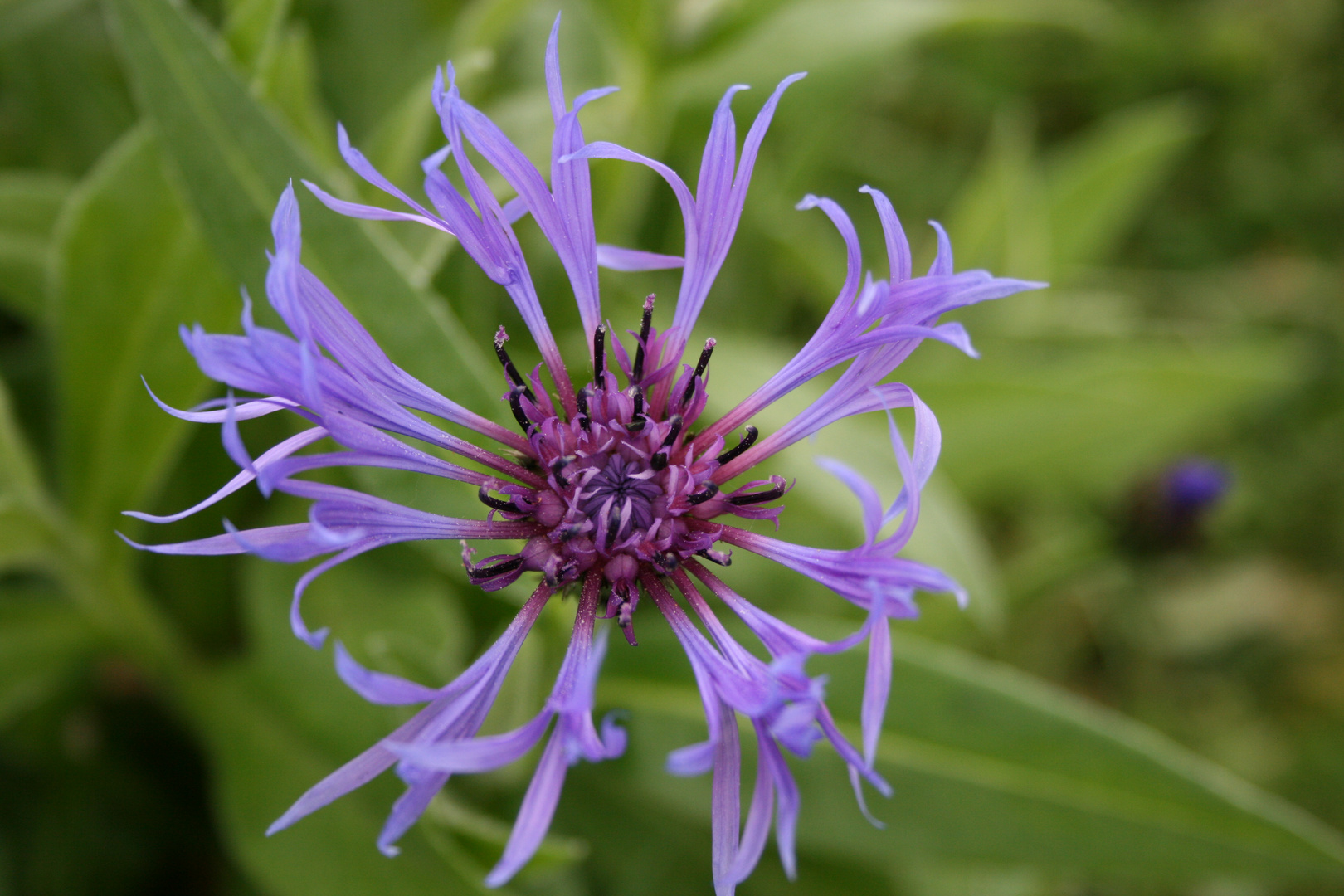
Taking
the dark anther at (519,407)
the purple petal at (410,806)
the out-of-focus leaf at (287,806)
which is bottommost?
the out-of-focus leaf at (287,806)

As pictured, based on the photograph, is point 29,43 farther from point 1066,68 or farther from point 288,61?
point 1066,68

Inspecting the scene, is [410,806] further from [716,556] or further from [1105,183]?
[1105,183]

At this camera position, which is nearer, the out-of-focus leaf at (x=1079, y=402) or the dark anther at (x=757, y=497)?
the dark anther at (x=757, y=497)

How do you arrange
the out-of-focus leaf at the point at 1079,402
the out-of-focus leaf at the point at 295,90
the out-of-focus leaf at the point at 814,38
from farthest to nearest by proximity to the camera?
the out-of-focus leaf at the point at 1079,402 < the out-of-focus leaf at the point at 814,38 < the out-of-focus leaf at the point at 295,90

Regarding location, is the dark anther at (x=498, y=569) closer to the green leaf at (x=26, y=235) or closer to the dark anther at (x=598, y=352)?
the dark anther at (x=598, y=352)

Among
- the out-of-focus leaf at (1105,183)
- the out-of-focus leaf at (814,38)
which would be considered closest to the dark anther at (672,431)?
the out-of-focus leaf at (814,38)

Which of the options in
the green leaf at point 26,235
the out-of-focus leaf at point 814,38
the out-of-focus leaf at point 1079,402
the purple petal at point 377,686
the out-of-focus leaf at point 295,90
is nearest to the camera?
the purple petal at point 377,686

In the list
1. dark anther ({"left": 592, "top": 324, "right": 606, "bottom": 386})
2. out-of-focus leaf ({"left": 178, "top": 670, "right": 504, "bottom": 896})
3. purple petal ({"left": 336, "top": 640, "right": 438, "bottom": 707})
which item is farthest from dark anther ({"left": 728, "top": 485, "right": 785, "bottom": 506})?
out-of-focus leaf ({"left": 178, "top": 670, "right": 504, "bottom": 896})

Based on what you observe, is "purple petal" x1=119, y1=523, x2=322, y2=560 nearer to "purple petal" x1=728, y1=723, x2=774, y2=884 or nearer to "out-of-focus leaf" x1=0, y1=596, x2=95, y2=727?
"purple petal" x1=728, y1=723, x2=774, y2=884
